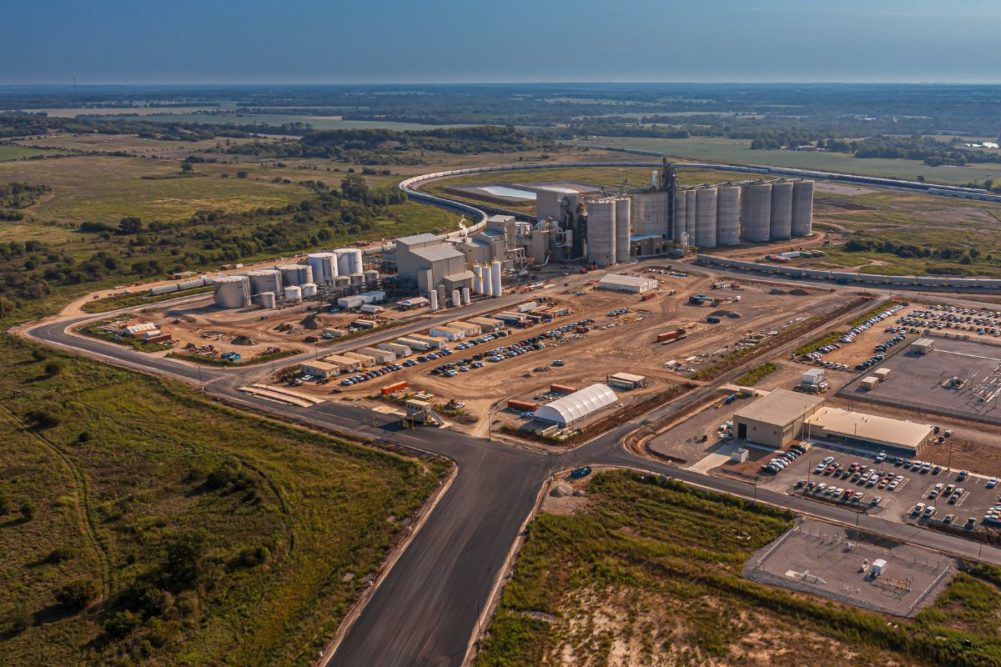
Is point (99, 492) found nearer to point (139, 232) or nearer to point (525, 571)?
point (525, 571)

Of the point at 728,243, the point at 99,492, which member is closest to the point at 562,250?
the point at 728,243

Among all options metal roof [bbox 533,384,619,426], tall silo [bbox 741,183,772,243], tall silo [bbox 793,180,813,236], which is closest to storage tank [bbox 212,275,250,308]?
metal roof [bbox 533,384,619,426]

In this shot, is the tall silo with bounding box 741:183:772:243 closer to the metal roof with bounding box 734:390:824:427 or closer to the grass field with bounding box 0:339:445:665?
the metal roof with bounding box 734:390:824:427

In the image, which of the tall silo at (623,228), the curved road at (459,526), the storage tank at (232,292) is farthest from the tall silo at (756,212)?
the storage tank at (232,292)

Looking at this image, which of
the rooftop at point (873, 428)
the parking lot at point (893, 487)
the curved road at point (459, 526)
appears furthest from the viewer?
the rooftop at point (873, 428)

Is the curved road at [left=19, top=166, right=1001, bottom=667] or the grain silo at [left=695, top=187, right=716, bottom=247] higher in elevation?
the grain silo at [left=695, top=187, right=716, bottom=247]

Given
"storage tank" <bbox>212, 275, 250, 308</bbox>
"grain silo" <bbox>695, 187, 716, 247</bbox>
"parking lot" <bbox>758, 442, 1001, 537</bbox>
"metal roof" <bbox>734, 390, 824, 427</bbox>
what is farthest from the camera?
"grain silo" <bbox>695, 187, 716, 247</bbox>

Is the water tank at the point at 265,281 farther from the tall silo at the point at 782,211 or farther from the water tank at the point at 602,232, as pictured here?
the tall silo at the point at 782,211
